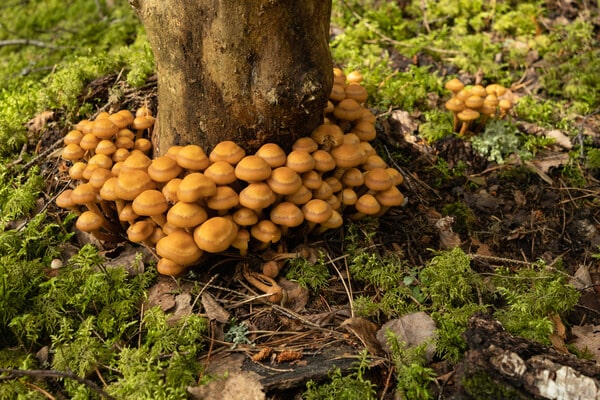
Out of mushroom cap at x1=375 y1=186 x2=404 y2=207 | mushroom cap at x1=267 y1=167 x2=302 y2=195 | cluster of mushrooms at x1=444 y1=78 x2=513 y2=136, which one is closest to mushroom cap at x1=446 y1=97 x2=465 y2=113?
cluster of mushrooms at x1=444 y1=78 x2=513 y2=136

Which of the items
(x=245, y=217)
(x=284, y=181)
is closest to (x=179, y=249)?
(x=245, y=217)

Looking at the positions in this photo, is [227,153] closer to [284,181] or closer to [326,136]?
[284,181]

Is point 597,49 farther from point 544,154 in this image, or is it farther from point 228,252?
point 228,252

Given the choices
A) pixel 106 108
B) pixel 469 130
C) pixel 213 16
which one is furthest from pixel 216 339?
pixel 469 130

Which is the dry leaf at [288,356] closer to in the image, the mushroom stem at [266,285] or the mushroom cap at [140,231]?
the mushroom stem at [266,285]

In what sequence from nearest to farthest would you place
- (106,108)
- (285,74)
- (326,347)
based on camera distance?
(326,347), (285,74), (106,108)

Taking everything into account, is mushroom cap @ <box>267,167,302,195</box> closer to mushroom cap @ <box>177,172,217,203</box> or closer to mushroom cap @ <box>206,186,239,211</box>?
mushroom cap @ <box>206,186,239,211</box>
